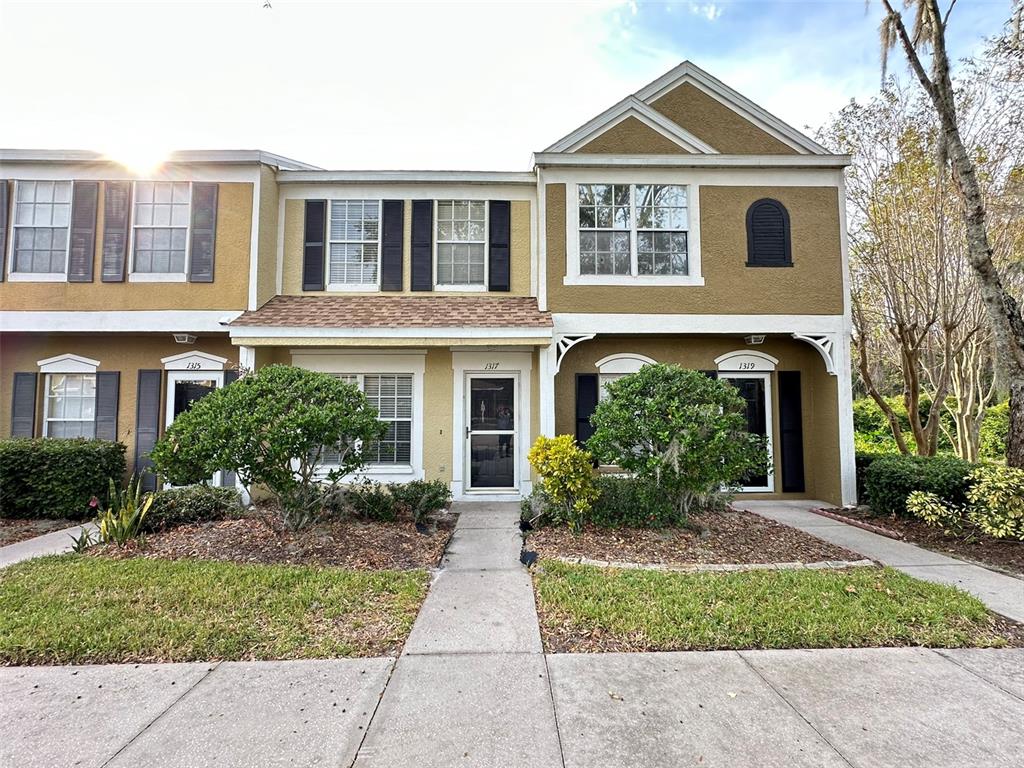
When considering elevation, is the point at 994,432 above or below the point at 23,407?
below

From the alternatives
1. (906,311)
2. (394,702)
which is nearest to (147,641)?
(394,702)

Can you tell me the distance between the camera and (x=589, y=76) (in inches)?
363

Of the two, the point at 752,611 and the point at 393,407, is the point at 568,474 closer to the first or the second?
the point at 752,611

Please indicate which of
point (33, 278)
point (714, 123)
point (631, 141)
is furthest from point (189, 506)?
point (714, 123)

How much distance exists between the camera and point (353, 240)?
30.3 feet

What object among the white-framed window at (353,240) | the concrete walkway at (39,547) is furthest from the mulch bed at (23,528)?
the white-framed window at (353,240)

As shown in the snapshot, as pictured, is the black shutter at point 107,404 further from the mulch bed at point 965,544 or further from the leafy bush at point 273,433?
the mulch bed at point 965,544

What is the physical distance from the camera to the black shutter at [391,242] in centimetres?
914

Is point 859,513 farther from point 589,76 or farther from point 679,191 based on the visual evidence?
point 589,76

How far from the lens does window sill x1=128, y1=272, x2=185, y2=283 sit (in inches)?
332

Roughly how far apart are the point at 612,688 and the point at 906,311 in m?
10.5

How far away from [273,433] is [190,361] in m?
4.92

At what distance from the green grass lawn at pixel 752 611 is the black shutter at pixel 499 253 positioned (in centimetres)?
573

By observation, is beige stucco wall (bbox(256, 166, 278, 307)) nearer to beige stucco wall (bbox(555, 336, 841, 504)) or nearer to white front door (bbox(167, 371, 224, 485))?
white front door (bbox(167, 371, 224, 485))
